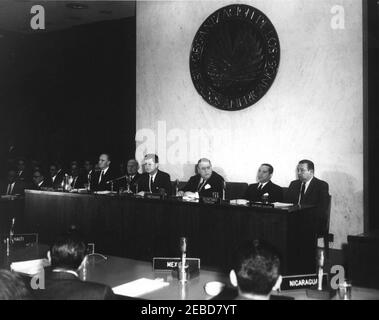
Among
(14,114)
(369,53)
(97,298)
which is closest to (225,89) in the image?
(369,53)

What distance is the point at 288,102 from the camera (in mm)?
6016

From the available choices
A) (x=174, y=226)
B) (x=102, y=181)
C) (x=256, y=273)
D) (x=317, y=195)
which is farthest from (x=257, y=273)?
(x=102, y=181)

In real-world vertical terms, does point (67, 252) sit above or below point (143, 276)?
above

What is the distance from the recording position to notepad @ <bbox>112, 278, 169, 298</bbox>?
232cm

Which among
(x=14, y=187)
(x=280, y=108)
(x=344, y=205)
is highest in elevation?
(x=280, y=108)

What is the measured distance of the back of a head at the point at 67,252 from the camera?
7.11ft

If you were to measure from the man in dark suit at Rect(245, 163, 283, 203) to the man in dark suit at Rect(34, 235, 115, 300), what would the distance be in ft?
11.1

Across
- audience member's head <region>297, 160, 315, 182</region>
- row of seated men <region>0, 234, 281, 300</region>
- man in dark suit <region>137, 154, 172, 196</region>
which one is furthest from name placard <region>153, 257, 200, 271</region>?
man in dark suit <region>137, 154, 172, 196</region>

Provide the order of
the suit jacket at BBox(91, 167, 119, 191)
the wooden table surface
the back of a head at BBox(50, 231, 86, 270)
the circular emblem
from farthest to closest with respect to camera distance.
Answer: the suit jacket at BBox(91, 167, 119, 191) → the circular emblem → the wooden table surface → the back of a head at BBox(50, 231, 86, 270)

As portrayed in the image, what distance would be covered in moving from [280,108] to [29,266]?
4097 mm

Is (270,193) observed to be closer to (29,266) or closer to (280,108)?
(280,108)

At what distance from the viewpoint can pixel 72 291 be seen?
1.91 metres

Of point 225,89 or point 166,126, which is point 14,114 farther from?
point 225,89

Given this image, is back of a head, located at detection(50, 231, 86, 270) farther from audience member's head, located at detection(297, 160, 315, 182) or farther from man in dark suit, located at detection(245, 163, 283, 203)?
audience member's head, located at detection(297, 160, 315, 182)
